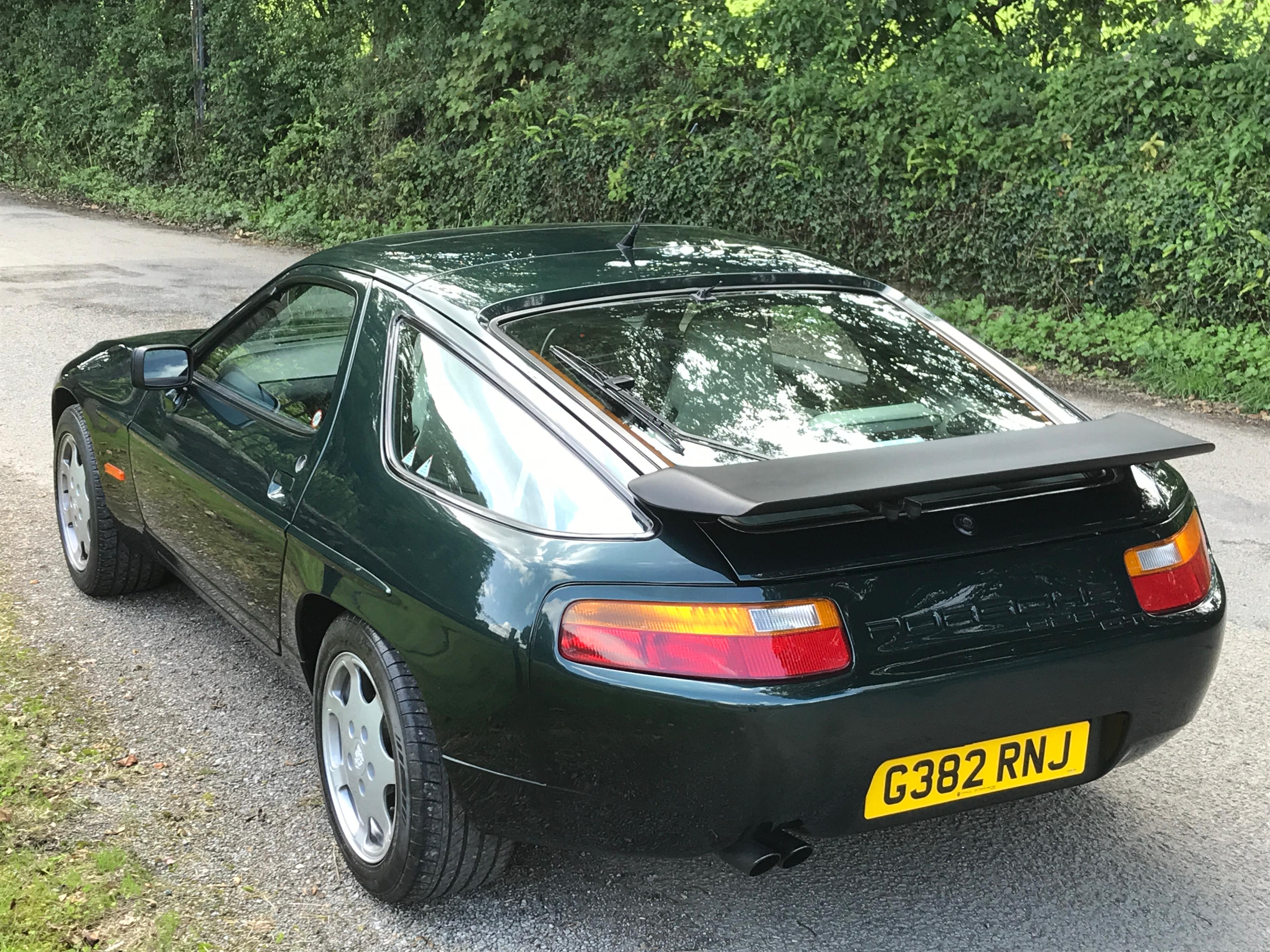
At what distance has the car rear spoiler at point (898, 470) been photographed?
238 cm

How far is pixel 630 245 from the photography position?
367cm

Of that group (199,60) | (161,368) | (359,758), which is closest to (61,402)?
(161,368)

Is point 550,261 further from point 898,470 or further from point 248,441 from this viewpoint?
point 898,470

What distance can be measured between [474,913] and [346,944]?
0.29 metres

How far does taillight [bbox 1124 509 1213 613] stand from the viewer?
2775mm

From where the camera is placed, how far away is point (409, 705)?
2.82 meters

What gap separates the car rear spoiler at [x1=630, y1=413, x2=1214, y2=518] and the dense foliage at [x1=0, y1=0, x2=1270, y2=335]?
23.2 ft

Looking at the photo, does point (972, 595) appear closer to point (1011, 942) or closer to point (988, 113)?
point (1011, 942)

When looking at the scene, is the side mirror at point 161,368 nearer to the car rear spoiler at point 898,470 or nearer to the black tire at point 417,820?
the black tire at point 417,820

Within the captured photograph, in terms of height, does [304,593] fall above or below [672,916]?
above

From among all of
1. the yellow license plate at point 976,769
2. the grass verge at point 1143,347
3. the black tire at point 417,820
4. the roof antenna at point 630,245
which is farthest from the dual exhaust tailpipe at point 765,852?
the grass verge at point 1143,347

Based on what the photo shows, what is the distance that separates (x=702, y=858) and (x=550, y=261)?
5.28ft

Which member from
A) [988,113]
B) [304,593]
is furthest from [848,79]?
[304,593]

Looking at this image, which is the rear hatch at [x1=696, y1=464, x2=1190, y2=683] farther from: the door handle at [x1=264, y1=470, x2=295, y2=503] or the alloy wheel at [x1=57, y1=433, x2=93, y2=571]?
the alloy wheel at [x1=57, y1=433, x2=93, y2=571]
